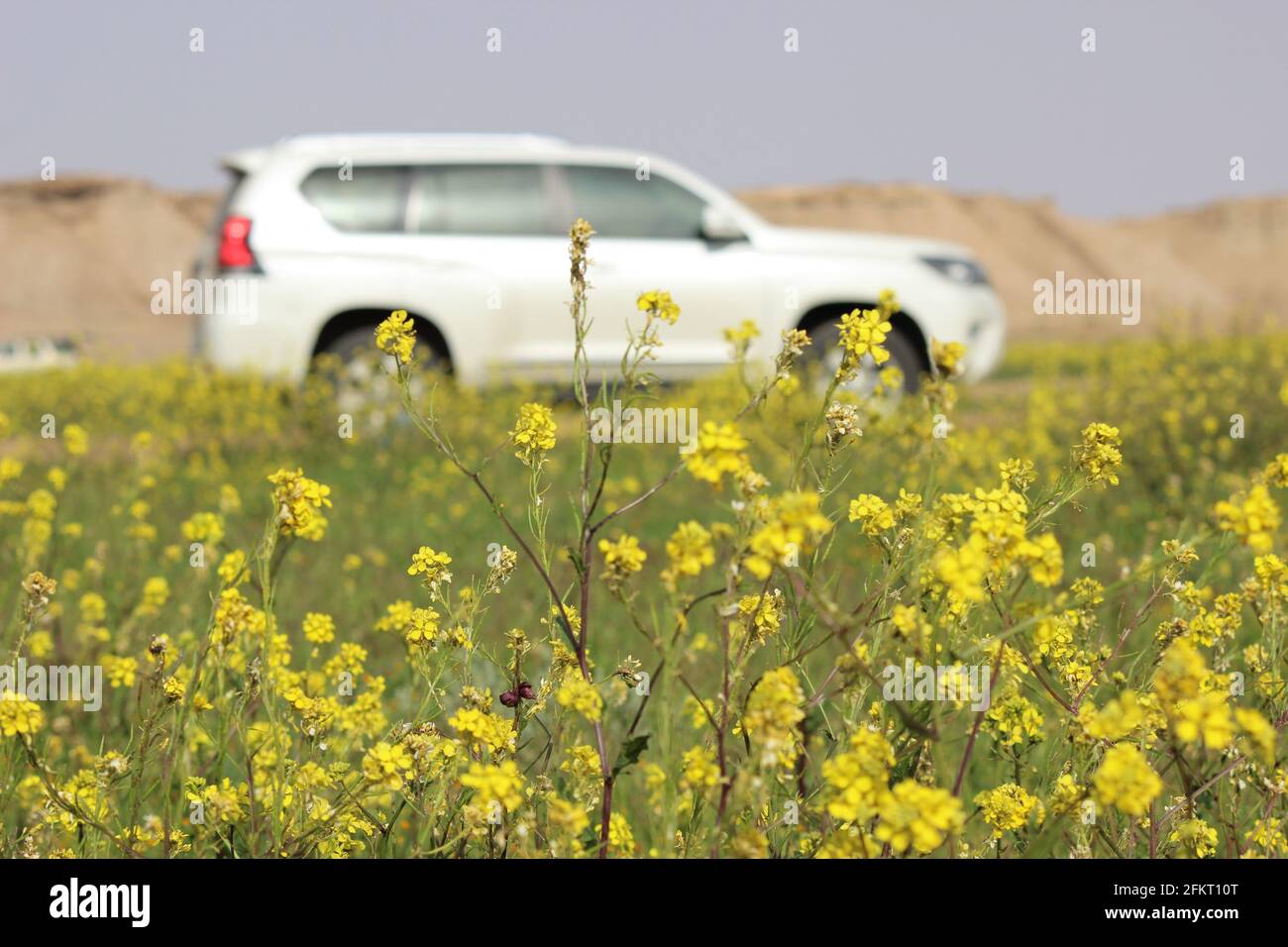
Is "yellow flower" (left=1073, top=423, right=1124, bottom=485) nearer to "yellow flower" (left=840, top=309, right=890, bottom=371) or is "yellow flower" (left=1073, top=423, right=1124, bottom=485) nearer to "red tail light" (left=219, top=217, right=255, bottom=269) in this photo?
"yellow flower" (left=840, top=309, right=890, bottom=371)

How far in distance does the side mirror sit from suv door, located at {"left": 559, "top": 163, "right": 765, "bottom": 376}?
0.49 feet

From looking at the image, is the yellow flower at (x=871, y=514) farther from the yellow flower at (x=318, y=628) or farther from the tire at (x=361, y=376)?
the tire at (x=361, y=376)

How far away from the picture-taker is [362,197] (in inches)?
307

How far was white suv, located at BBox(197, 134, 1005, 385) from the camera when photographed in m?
7.57

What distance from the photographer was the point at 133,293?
6288cm

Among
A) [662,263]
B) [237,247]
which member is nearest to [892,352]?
[662,263]

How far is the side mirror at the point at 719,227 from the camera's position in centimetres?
760

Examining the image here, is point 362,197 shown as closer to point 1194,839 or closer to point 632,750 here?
point 632,750

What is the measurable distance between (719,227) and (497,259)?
1.50 metres

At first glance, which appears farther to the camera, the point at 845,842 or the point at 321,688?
the point at 321,688
